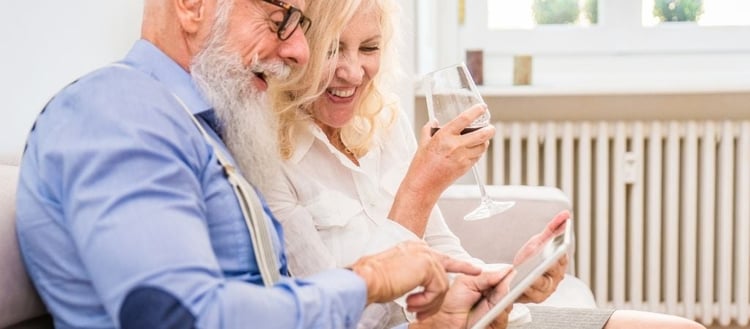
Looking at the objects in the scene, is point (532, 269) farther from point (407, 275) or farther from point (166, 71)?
point (166, 71)

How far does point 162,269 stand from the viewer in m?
0.83

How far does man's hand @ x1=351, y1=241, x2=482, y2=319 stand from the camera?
984 millimetres

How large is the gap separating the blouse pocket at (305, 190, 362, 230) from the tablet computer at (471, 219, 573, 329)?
430 millimetres

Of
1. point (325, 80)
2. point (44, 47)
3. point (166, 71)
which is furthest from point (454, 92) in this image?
point (44, 47)

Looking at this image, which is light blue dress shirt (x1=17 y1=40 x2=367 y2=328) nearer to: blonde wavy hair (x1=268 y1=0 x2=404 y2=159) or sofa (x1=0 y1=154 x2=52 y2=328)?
sofa (x1=0 y1=154 x2=52 y2=328)

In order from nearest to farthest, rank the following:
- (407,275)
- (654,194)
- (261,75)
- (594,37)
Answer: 1. (407,275)
2. (261,75)
3. (654,194)
4. (594,37)

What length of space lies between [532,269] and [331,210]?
1.71 feet

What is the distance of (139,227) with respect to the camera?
83cm

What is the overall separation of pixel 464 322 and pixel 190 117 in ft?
1.64

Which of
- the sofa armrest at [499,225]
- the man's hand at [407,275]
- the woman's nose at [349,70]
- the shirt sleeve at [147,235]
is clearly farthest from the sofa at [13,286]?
the sofa armrest at [499,225]

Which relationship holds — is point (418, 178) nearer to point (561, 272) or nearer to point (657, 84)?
point (561, 272)

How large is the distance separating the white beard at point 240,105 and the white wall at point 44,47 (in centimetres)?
46

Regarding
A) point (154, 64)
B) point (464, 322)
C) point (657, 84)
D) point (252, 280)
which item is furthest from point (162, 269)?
point (657, 84)

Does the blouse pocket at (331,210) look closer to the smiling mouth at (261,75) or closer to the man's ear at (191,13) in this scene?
the smiling mouth at (261,75)
